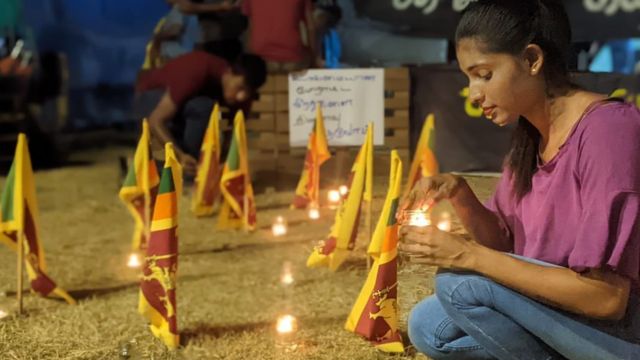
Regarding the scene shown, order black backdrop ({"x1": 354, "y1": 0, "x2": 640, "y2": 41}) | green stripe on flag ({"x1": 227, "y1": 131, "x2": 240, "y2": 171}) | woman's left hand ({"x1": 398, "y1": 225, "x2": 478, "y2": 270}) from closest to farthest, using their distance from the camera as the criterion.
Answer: woman's left hand ({"x1": 398, "y1": 225, "x2": 478, "y2": 270}), green stripe on flag ({"x1": 227, "y1": 131, "x2": 240, "y2": 171}), black backdrop ({"x1": 354, "y1": 0, "x2": 640, "y2": 41})

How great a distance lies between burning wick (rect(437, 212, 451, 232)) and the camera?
10.8ft

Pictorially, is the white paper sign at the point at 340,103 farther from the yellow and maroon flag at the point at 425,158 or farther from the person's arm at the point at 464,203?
the person's arm at the point at 464,203

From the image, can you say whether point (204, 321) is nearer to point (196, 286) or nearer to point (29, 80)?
point (196, 286)

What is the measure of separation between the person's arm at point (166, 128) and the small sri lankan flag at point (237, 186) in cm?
68

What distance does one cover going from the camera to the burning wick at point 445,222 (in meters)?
3.30

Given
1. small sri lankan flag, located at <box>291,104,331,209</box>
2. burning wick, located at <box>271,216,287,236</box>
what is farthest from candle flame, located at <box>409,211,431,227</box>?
burning wick, located at <box>271,216,287,236</box>

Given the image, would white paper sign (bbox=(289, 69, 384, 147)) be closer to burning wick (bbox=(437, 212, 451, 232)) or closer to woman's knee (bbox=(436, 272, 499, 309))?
burning wick (bbox=(437, 212, 451, 232))

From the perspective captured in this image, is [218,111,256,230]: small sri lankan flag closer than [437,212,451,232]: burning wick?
No

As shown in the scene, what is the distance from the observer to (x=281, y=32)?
7.07 metres

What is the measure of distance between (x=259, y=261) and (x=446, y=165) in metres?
2.84

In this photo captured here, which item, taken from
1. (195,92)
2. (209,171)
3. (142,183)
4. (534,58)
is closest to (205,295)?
(142,183)

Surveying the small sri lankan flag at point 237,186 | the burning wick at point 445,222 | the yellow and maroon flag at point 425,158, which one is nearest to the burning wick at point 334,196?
the small sri lankan flag at point 237,186

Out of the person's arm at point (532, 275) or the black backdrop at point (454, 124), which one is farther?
the black backdrop at point (454, 124)

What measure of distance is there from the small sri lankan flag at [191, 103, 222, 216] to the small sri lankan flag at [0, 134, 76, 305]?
1887 millimetres
